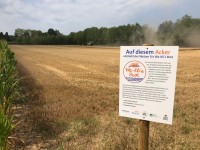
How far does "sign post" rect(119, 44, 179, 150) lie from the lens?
4.08 metres

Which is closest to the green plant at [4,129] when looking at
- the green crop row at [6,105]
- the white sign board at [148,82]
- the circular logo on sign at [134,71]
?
the green crop row at [6,105]

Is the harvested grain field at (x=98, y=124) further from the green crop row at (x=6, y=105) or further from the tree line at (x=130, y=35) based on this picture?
the tree line at (x=130, y=35)

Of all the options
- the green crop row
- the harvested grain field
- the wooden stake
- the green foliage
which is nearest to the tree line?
the green foliage

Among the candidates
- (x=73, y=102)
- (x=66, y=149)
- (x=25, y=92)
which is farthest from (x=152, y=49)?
(x=25, y=92)

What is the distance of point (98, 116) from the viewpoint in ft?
27.1

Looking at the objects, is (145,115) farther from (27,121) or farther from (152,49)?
(27,121)

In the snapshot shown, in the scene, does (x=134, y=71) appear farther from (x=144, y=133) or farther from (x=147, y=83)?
(x=144, y=133)

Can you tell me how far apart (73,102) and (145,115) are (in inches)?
224

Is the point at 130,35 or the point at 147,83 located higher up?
the point at 147,83

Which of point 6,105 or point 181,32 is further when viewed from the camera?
point 181,32

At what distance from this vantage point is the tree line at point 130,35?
59725mm

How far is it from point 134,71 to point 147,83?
274mm

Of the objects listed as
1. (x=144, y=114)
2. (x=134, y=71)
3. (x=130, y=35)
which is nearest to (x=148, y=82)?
(x=134, y=71)

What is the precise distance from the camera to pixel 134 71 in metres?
4.41
